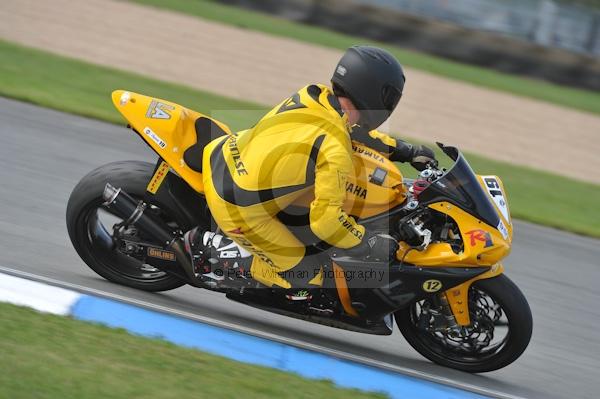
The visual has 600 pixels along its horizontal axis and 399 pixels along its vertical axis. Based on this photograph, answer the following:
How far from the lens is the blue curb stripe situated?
16.1 ft

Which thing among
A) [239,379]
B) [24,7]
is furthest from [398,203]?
[24,7]

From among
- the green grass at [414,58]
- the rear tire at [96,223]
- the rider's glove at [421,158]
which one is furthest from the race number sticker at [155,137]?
the green grass at [414,58]

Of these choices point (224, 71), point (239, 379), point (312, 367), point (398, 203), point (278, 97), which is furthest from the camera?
point (224, 71)

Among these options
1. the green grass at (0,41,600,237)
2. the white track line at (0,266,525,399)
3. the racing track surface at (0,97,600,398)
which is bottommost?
the green grass at (0,41,600,237)

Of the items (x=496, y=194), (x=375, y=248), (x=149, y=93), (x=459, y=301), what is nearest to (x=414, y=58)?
(x=149, y=93)

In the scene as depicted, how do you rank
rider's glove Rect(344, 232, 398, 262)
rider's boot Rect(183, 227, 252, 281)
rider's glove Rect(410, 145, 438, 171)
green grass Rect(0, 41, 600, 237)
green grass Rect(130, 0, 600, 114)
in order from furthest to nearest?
1. green grass Rect(130, 0, 600, 114)
2. green grass Rect(0, 41, 600, 237)
3. rider's glove Rect(410, 145, 438, 171)
4. rider's boot Rect(183, 227, 252, 281)
5. rider's glove Rect(344, 232, 398, 262)

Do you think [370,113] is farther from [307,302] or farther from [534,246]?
[534,246]

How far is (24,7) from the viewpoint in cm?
1587

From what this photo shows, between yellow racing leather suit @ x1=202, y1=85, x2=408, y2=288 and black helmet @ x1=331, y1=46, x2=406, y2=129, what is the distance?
12 cm

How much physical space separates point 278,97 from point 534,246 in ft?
18.9

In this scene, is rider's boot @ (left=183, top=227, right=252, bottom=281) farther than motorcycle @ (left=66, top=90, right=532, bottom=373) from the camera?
Yes

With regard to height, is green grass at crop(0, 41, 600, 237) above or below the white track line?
below

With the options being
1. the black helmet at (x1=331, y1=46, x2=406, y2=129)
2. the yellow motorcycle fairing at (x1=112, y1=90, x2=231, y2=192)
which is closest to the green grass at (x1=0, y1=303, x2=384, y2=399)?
the yellow motorcycle fairing at (x1=112, y1=90, x2=231, y2=192)

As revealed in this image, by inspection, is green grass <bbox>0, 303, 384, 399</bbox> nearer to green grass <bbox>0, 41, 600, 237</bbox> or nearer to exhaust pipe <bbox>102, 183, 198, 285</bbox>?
exhaust pipe <bbox>102, 183, 198, 285</bbox>
